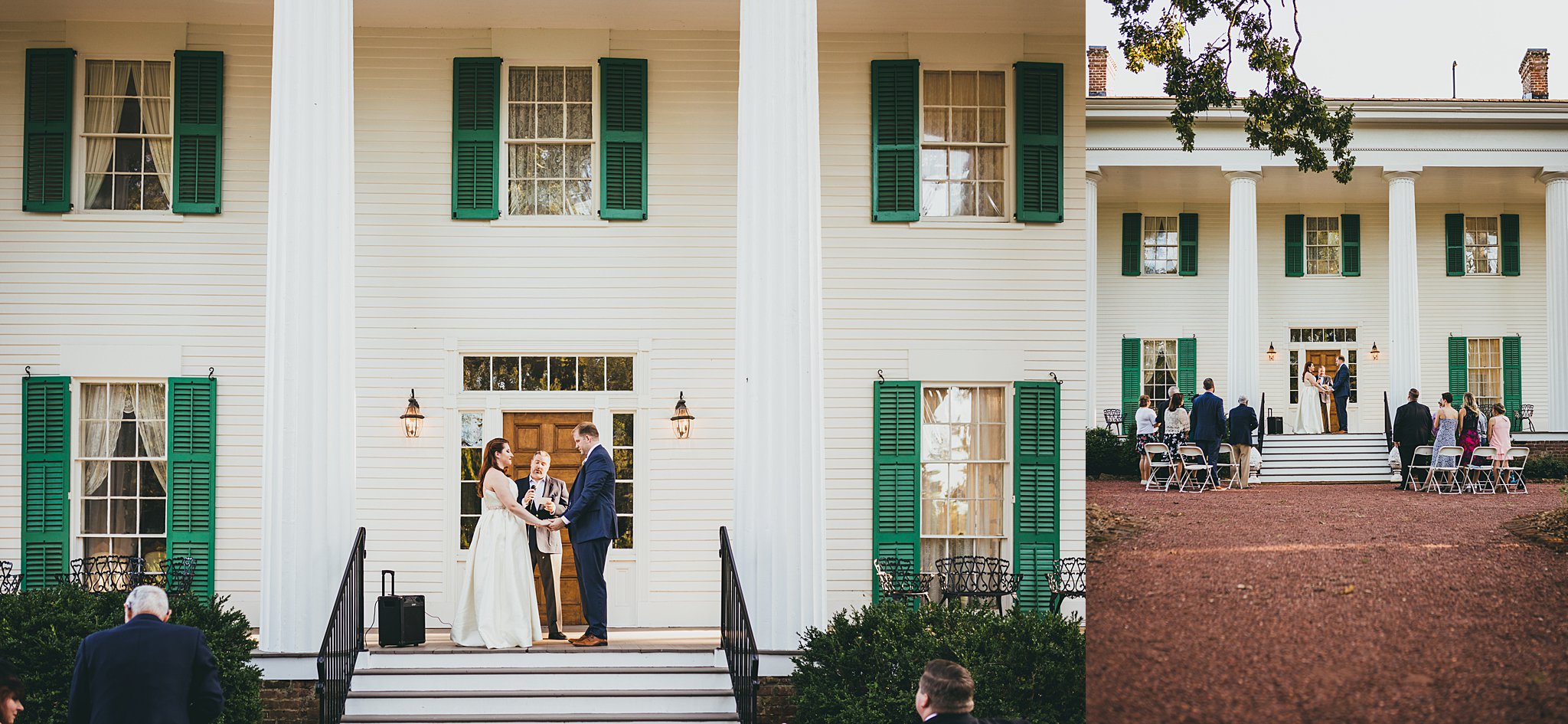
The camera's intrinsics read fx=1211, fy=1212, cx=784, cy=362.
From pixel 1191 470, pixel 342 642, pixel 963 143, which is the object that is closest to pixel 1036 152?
pixel 963 143

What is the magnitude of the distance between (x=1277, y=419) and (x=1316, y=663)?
807 mm

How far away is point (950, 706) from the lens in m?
4.15

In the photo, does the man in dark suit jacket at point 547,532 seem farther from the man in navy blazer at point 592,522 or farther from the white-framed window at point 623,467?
the white-framed window at point 623,467

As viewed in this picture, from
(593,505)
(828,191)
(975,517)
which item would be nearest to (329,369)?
(593,505)

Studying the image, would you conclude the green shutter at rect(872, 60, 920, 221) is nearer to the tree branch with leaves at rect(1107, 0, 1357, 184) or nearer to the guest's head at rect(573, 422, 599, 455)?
the guest's head at rect(573, 422, 599, 455)

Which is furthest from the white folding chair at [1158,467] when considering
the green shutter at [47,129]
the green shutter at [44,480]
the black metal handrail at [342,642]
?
the green shutter at [47,129]

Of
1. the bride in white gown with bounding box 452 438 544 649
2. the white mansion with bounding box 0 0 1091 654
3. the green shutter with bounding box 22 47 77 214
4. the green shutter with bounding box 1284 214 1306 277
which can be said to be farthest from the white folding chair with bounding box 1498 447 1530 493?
the green shutter with bounding box 22 47 77 214

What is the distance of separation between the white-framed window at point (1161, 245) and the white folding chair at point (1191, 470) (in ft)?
1.01

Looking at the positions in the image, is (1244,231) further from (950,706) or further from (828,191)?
(828,191)

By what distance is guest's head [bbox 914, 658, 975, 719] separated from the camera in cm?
413

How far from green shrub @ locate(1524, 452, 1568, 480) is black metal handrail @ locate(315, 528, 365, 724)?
7189 millimetres

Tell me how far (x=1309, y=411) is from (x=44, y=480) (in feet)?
38.4

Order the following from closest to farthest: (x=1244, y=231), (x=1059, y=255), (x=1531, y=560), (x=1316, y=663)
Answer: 1. (x=1316, y=663)
2. (x=1531, y=560)
3. (x=1244, y=231)
4. (x=1059, y=255)

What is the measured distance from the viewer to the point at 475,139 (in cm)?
1112
